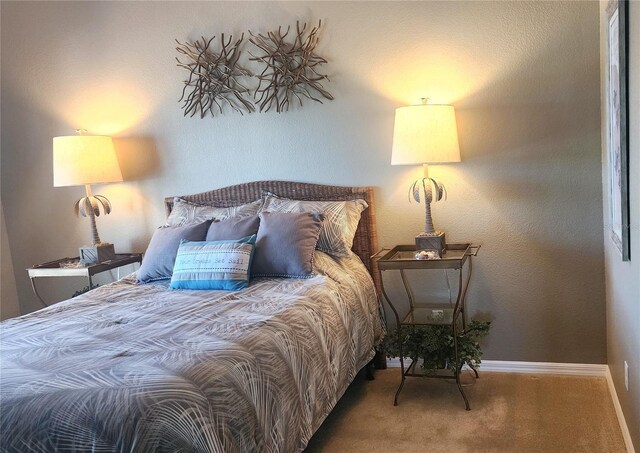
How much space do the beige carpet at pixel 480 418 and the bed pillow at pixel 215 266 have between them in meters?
0.83

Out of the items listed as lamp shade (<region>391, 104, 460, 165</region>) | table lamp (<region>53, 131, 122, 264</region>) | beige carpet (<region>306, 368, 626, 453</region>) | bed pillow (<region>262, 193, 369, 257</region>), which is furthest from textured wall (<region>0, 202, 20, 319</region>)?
lamp shade (<region>391, 104, 460, 165</region>)

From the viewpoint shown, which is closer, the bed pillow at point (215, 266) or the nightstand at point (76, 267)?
the bed pillow at point (215, 266)

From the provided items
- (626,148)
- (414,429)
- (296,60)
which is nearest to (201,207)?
(296,60)

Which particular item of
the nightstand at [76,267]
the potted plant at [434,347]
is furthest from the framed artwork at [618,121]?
the nightstand at [76,267]

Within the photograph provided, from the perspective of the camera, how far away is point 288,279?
2998 millimetres

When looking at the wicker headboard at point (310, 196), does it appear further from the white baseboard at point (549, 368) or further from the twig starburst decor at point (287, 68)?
the white baseboard at point (549, 368)

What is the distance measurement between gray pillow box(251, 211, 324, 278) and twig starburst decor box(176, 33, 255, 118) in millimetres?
926

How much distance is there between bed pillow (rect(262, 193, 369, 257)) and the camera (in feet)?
10.6

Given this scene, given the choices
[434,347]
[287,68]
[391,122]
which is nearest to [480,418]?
[434,347]

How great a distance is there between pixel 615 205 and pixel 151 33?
2.92 meters

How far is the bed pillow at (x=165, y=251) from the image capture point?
320 centimetres

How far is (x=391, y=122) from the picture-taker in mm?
3338

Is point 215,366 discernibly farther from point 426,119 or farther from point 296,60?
point 296,60

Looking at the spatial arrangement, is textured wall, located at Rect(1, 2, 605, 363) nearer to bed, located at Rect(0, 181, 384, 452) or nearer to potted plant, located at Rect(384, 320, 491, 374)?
potted plant, located at Rect(384, 320, 491, 374)
